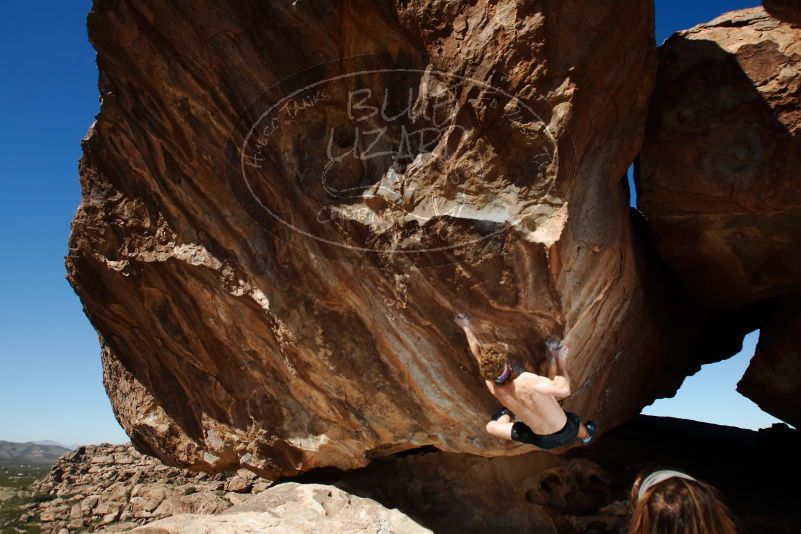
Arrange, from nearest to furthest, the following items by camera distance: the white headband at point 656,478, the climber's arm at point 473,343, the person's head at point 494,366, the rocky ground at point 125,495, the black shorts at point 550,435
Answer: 1. the white headband at point 656,478
2. the person's head at point 494,366
3. the black shorts at point 550,435
4. the climber's arm at point 473,343
5. the rocky ground at point 125,495

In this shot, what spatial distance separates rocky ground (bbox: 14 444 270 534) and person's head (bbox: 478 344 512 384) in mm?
8239

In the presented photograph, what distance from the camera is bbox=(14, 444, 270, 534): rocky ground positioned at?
11.6 meters

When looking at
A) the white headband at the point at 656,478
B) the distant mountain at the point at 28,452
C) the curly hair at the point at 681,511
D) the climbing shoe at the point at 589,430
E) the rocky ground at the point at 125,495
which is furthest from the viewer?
the distant mountain at the point at 28,452

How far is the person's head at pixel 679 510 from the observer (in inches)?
73.1

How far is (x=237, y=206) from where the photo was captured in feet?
17.7

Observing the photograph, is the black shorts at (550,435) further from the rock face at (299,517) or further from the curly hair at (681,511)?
the curly hair at (681,511)

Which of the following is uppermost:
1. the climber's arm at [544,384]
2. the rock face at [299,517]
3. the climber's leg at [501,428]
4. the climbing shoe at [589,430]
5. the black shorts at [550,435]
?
the climber's arm at [544,384]

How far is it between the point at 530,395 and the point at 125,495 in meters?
12.8

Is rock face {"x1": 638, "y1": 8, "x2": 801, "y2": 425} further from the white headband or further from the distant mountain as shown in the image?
the distant mountain

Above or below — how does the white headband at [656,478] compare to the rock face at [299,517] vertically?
above

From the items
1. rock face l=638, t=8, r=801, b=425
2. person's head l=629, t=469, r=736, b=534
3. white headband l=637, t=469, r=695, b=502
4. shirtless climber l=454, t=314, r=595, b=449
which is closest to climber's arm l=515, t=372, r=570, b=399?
shirtless climber l=454, t=314, r=595, b=449
